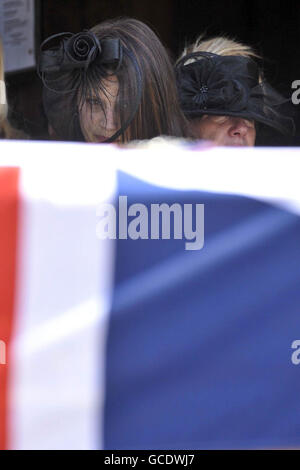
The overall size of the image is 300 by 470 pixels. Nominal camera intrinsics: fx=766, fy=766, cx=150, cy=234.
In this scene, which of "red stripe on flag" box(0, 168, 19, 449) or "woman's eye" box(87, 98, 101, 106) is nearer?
"red stripe on flag" box(0, 168, 19, 449)

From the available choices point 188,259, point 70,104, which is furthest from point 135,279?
point 70,104

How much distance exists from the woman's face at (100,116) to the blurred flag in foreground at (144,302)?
1.53 ft

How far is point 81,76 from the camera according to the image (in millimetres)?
2523

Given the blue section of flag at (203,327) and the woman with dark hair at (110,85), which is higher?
the woman with dark hair at (110,85)

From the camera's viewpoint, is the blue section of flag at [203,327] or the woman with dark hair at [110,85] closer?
the blue section of flag at [203,327]

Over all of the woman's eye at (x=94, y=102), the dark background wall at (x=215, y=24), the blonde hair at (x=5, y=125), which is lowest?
the blonde hair at (x=5, y=125)

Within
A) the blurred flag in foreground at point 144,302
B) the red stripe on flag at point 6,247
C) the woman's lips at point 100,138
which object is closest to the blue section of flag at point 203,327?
the blurred flag in foreground at point 144,302

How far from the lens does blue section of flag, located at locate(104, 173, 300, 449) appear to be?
205 centimetres

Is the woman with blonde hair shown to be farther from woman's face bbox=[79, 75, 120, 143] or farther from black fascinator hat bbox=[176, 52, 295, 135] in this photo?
woman's face bbox=[79, 75, 120, 143]

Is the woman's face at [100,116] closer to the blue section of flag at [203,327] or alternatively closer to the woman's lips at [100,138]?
the woman's lips at [100,138]

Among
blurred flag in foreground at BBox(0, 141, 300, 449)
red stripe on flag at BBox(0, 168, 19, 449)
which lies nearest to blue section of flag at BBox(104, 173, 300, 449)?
blurred flag in foreground at BBox(0, 141, 300, 449)

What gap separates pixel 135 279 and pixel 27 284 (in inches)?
11.3

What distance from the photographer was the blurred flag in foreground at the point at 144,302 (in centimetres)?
204

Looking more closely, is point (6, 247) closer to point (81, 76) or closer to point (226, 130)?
point (81, 76)
